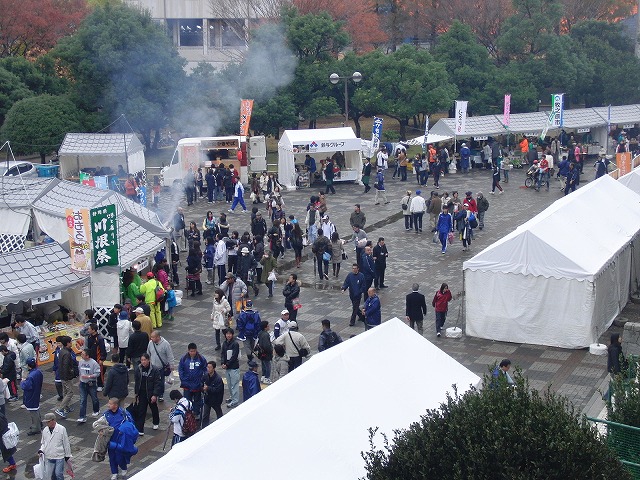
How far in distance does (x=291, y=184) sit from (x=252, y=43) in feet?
32.3

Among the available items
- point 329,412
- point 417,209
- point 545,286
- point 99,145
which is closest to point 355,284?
point 545,286

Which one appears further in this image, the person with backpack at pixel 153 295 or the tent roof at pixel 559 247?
the person with backpack at pixel 153 295

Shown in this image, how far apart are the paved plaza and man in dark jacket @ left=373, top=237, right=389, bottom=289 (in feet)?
1.19

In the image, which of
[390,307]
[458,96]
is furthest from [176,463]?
[458,96]

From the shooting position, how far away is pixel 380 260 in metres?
21.4

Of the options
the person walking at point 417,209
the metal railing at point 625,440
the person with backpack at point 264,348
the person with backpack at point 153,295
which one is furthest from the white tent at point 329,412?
the person walking at point 417,209

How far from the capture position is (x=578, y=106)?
2111 inches

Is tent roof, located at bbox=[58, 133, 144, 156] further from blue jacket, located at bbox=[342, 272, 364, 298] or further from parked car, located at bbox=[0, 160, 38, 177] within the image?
blue jacket, located at bbox=[342, 272, 364, 298]

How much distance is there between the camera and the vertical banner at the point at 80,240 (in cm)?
1773

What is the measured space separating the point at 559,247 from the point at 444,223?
714 cm

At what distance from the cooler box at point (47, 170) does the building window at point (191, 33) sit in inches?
1307

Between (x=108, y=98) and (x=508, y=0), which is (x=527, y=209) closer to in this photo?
(x=108, y=98)

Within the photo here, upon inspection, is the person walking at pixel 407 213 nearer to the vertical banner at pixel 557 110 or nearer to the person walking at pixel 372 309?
the person walking at pixel 372 309

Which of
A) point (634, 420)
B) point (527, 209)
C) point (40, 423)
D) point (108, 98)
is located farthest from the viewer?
point (108, 98)
